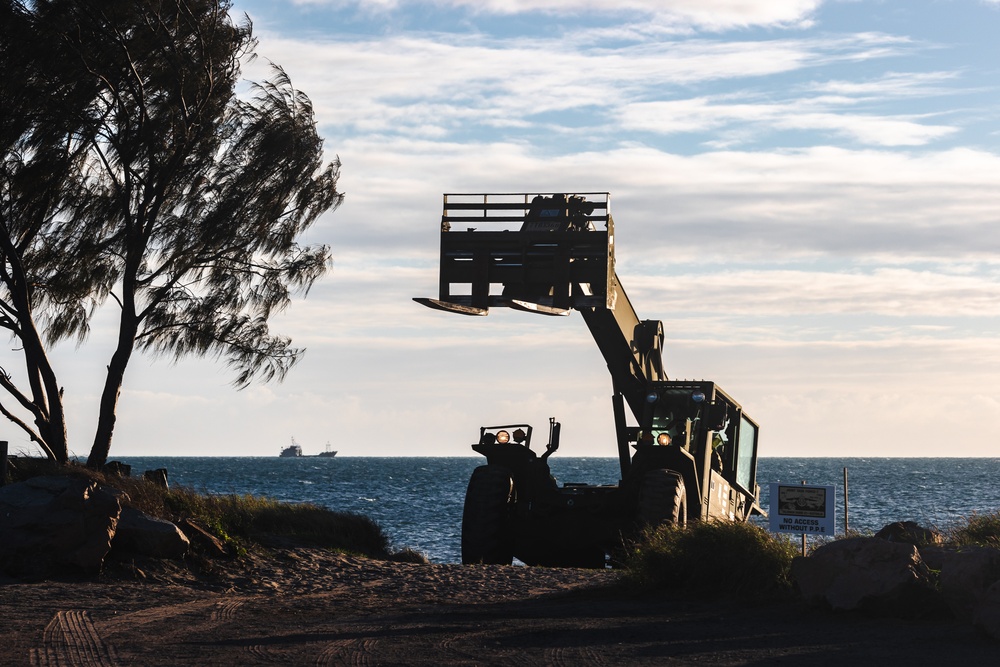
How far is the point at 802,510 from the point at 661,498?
3800 mm

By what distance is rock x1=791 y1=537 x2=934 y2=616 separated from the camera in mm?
13188

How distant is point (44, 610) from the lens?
13.7 metres

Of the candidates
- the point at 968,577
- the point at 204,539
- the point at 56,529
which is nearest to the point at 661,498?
the point at 204,539

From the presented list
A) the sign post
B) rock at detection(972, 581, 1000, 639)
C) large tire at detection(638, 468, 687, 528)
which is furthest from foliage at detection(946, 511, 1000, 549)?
large tire at detection(638, 468, 687, 528)

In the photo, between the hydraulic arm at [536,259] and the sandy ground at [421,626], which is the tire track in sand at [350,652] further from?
the hydraulic arm at [536,259]

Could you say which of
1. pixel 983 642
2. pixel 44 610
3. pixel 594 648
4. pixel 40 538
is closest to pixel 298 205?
pixel 40 538

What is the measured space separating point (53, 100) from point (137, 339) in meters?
4.19

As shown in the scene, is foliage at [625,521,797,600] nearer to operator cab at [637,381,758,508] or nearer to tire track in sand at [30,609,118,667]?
operator cab at [637,381,758,508]

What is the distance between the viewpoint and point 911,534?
16203 mm

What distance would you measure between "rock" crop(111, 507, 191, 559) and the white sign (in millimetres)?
7684

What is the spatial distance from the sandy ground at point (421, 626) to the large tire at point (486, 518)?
2254 millimetres

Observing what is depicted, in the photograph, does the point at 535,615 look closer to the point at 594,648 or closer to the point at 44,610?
the point at 594,648

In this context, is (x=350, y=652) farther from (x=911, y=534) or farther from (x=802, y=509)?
(x=911, y=534)

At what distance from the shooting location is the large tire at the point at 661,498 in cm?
1884
